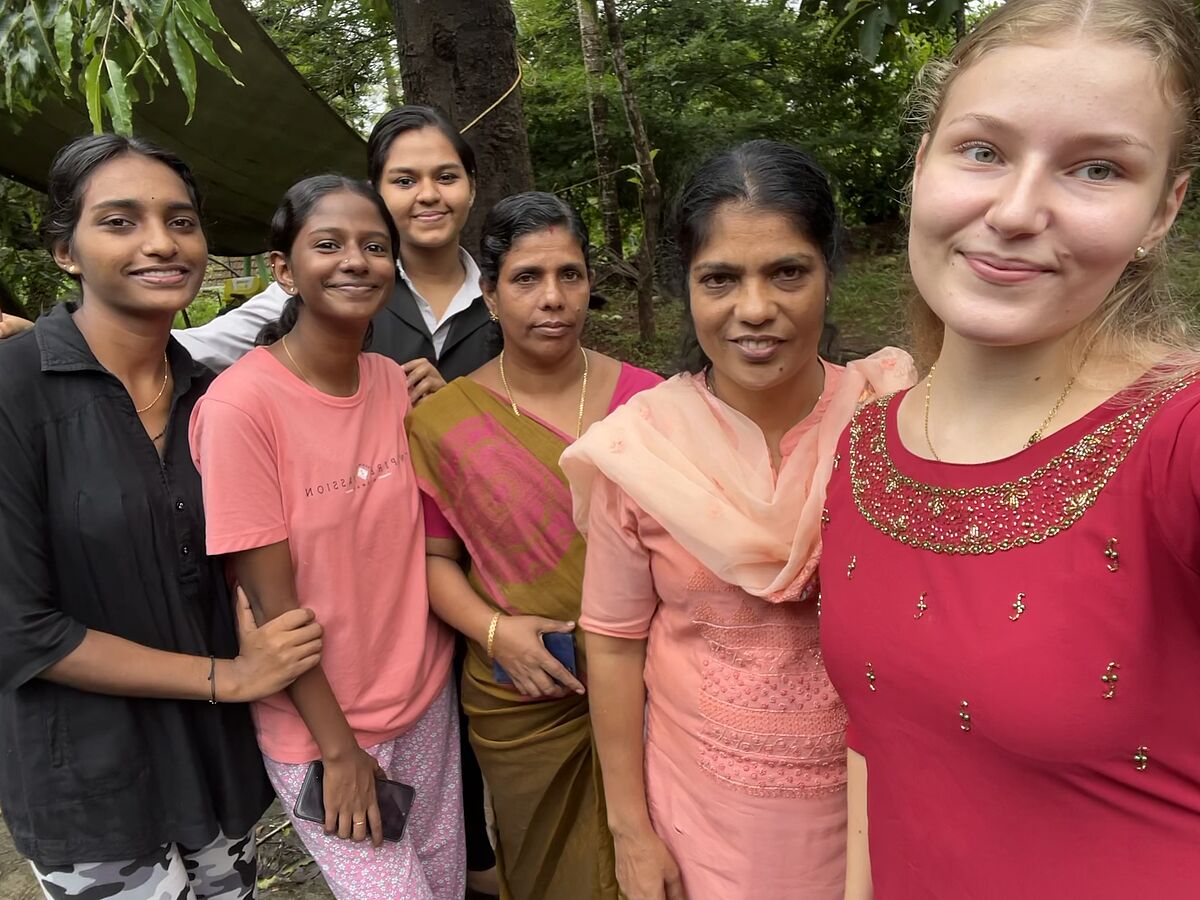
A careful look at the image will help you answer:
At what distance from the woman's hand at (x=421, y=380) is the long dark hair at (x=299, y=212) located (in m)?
0.25

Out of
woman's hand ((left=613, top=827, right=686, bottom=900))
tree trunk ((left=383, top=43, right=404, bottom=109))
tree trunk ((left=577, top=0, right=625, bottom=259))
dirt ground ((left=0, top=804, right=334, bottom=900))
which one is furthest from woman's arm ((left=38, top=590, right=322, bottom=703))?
tree trunk ((left=383, top=43, right=404, bottom=109))

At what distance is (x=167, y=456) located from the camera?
1.44m

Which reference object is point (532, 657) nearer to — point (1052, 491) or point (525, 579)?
point (525, 579)

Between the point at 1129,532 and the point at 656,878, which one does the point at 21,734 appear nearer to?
the point at 656,878

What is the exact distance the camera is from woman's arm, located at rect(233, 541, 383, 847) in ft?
4.71

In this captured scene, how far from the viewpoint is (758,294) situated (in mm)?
1226

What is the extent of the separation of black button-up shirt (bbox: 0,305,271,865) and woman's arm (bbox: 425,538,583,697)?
0.41 m

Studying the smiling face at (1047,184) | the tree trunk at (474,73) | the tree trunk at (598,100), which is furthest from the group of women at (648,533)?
the tree trunk at (598,100)

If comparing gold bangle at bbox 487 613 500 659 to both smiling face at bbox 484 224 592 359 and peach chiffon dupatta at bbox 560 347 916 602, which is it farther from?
smiling face at bbox 484 224 592 359

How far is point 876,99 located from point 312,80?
5602 mm

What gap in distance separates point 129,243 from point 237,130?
2328 millimetres

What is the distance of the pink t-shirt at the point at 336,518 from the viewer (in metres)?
1.40

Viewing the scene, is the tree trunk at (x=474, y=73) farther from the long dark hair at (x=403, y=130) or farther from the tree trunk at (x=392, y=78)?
the tree trunk at (x=392, y=78)

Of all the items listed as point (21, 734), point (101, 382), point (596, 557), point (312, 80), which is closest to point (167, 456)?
point (101, 382)
